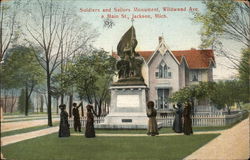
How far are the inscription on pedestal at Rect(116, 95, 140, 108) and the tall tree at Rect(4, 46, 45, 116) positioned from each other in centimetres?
243

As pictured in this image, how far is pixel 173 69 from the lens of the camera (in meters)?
8.51

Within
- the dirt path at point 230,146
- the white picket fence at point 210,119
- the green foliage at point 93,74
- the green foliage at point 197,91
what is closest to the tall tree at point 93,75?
the green foliage at point 93,74

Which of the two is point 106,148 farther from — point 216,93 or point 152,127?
point 216,93

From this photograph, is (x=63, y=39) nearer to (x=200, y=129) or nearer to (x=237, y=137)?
(x=200, y=129)

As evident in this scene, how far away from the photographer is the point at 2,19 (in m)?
8.78

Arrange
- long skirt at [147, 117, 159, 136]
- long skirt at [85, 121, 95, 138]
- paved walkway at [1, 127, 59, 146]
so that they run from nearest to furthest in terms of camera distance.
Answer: paved walkway at [1, 127, 59, 146]
long skirt at [147, 117, 159, 136]
long skirt at [85, 121, 95, 138]

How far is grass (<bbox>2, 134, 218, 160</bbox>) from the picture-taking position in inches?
305

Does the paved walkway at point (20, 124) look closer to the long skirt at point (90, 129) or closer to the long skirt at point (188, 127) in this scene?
the long skirt at point (90, 129)

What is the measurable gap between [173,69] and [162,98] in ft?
2.57

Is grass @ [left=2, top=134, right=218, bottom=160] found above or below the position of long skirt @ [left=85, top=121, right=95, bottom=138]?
below

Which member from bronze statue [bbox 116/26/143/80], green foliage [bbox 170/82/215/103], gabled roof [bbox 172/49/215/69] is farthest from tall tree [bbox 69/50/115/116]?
green foliage [bbox 170/82/215/103]

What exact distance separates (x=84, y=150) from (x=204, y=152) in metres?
2.80

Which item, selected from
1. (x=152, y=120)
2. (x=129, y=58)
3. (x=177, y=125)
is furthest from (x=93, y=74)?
(x=177, y=125)

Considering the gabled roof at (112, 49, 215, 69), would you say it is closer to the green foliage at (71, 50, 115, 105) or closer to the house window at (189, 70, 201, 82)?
the house window at (189, 70, 201, 82)
